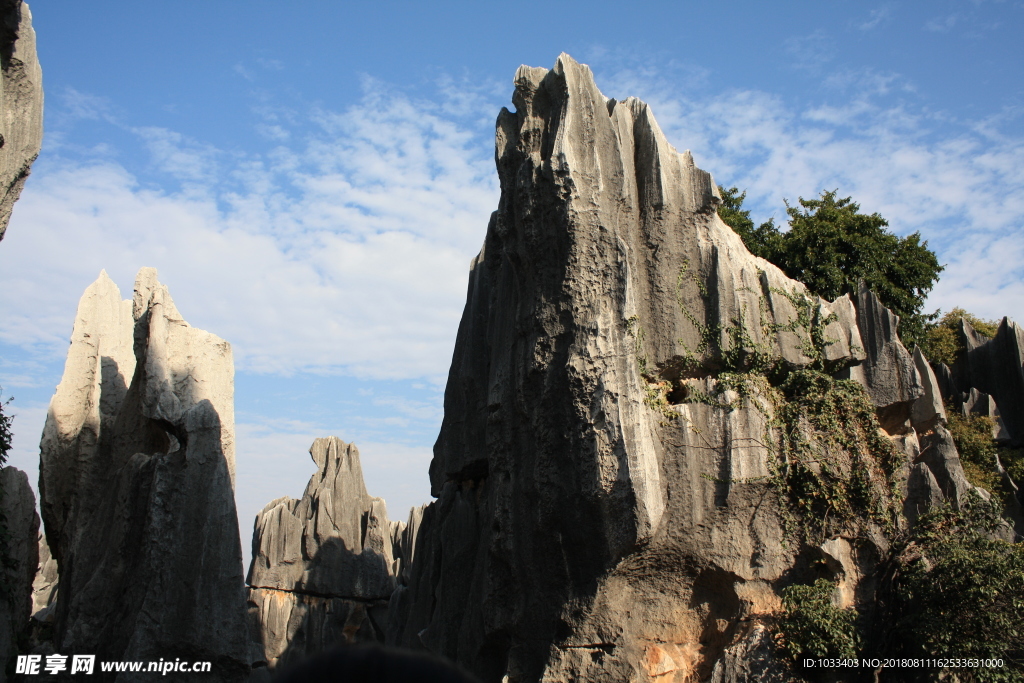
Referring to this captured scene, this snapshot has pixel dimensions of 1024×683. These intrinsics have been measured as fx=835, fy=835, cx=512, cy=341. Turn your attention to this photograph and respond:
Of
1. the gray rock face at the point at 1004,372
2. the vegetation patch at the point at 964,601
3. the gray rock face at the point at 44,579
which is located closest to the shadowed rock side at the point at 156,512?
the vegetation patch at the point at 964,601

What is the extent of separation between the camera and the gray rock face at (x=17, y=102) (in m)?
6.80

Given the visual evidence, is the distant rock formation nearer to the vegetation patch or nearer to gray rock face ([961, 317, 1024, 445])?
gray rock face ([961, 317, 1024, 445])

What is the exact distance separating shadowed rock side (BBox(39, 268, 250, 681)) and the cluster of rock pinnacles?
36mm

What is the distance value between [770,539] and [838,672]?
195 centimetres

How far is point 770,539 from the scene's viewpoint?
12.2 m

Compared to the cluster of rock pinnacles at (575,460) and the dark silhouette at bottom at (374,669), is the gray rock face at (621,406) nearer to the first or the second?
the cluster of rock pinnacles at (575,460)

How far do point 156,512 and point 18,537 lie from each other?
12.1 ft

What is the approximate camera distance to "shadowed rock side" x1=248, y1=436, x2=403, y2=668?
3394 centimetres

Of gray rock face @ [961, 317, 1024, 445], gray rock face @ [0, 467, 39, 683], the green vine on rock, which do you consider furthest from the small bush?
gray rock face @ [961, 317, 1024, 445]

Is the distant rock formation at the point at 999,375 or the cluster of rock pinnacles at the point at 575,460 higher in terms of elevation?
the distant rock formation at the point at 999,375

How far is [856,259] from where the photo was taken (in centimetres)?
2398

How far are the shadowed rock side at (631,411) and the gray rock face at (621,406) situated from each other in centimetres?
3

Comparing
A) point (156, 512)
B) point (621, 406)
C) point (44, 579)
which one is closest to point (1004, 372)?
point (621, 406)

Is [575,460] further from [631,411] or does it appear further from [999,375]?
[999,375]
